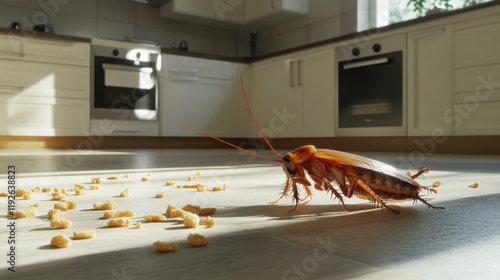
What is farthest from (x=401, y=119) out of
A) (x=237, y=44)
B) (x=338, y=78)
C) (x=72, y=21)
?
(x=72, y=21)

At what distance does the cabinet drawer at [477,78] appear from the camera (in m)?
3.42

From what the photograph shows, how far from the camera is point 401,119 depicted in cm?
407

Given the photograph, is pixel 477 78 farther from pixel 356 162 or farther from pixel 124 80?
pixel 124 80

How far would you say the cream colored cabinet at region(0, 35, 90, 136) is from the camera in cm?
447

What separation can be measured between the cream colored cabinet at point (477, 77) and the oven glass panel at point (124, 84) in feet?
11.5

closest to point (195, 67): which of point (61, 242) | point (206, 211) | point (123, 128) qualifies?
point (123, 128)

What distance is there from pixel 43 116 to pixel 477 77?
447 cm

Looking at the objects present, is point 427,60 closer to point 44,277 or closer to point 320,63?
point 320,63

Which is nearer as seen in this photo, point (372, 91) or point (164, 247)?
point (164, 247)

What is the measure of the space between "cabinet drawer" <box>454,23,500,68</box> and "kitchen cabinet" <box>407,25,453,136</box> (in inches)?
3.6

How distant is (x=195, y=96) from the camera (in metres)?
5.69

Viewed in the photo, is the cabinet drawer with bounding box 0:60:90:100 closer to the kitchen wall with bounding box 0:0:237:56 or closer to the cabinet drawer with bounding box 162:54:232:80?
the kitchen wall with bounding box 0:0:237:56

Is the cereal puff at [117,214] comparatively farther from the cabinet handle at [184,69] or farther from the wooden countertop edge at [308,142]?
the cabinet handle at [184,69]

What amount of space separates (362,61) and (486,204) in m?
3.65
